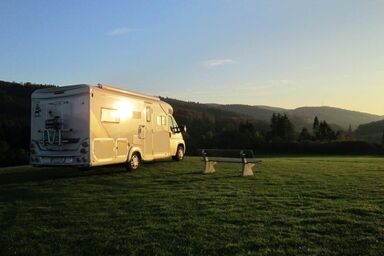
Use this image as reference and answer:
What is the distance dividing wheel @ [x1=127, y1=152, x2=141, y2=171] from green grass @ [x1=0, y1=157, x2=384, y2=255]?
8.46ft

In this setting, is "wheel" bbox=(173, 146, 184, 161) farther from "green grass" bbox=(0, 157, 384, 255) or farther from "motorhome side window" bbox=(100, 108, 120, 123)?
"green grass" bbox=(0, 157, 384, 255)

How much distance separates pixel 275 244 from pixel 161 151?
1304 cm

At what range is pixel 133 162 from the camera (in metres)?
17.4

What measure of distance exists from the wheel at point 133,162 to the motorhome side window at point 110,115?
159 centimetres

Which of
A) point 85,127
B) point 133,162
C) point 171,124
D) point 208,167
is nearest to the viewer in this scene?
point 85,127

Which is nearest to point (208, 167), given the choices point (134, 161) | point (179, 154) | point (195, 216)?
point (134, 161)

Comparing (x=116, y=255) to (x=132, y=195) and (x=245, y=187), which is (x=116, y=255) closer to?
(x=132, y=195)

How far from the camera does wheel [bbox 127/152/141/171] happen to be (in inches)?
676

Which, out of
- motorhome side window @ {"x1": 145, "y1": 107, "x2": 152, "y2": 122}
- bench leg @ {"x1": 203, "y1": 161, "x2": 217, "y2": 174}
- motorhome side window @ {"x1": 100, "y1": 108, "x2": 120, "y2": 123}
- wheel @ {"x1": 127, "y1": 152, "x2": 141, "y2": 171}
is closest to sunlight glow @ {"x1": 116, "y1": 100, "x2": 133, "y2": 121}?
motorhome side window @ {"x1": 100, "y1": 108, "x2": 120, "y2": 123}

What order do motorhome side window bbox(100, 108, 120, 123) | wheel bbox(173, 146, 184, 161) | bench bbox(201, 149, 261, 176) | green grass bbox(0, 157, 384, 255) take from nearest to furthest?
green grass bbox(0, 157, 384, 255) → bench bbox(201, 149, 261, 176) → motorhome side window bbox(100, 108, 120, 123) → wheel bbox(173, 146, 184, 161)

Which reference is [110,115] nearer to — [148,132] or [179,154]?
[148,132]

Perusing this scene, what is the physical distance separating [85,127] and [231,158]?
4859mm

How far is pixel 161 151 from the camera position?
19.7 meters

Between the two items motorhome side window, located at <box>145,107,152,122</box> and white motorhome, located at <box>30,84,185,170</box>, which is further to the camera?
motorhome side window, located at <box>145,107,152,122</box>
